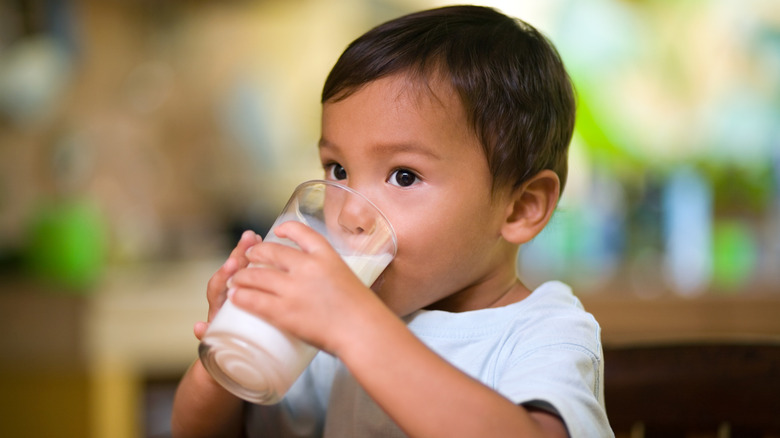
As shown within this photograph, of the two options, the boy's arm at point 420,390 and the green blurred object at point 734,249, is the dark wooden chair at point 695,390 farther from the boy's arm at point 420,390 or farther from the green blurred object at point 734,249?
the green blurred object at point 734,249

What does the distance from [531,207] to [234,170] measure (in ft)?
6.45

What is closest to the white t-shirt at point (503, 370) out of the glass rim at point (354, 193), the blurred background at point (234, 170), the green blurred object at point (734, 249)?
the glass rim at point (354, 193)

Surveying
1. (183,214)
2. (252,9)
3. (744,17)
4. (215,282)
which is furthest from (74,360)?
(744,17)

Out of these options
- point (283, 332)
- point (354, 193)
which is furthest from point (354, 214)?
point (283, 332)

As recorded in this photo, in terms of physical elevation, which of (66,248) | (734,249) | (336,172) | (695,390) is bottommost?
(66,248)

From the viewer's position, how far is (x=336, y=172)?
0.81 meters

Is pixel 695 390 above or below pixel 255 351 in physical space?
below

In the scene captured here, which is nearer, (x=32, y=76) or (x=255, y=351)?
(x=255, y=351)

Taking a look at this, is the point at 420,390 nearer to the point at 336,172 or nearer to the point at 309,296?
the point at 309,296

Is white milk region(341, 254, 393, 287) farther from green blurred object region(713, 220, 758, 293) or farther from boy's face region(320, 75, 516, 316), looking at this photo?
green blurred object region(713, 220, 758, 293)

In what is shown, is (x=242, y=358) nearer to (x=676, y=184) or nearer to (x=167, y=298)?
(x=167, y=298)

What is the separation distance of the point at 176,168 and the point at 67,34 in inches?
21.1

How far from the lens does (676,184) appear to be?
237 cm

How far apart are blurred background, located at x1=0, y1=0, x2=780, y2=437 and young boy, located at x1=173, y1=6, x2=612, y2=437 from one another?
128 centimetres
